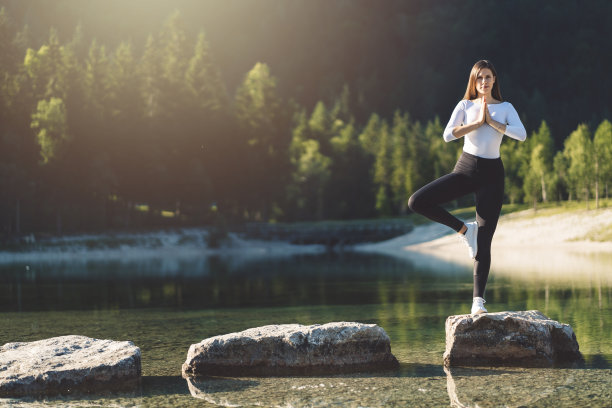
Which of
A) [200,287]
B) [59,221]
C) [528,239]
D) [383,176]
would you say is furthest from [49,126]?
[383,176]

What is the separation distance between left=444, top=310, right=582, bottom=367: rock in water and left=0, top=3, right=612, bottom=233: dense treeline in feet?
165

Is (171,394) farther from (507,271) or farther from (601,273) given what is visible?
(507,271)

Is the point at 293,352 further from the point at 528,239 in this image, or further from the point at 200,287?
the point at 528,239

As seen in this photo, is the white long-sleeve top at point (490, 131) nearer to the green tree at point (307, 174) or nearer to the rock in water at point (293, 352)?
the rock in water at point (293, 352)

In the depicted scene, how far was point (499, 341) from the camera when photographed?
9188 mm

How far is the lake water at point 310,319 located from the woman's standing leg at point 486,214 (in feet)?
4.11

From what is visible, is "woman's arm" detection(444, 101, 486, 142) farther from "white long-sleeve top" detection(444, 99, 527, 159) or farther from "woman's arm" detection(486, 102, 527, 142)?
"woman's arm" detection(486, 102, 527, 142)

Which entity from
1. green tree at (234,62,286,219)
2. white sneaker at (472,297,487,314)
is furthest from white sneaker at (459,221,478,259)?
green tree at (234,62,286,219)

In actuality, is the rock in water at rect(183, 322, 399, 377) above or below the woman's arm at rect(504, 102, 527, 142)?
below

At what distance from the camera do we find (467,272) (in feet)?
106

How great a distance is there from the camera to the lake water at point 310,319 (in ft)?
24.3

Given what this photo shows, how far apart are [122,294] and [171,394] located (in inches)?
675

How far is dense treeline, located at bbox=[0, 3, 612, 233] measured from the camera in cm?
5888

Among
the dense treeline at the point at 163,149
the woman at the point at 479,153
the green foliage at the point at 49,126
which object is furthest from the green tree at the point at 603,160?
the woman at the point at 479,153
